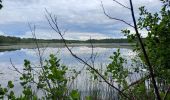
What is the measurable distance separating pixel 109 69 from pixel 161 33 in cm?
223

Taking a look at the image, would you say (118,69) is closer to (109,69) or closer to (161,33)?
(109,69)

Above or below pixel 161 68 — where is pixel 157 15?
above

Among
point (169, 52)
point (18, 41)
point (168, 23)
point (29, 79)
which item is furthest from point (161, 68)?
point (18, 41)

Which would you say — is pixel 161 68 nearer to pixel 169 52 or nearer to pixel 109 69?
pixel 169 52

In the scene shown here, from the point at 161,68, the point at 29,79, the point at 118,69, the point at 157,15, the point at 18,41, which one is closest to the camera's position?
the point at 29,79

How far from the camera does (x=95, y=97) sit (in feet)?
28.2

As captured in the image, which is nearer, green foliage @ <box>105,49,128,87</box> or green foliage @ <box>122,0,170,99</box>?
green foliage @ <box>122,0,170,99</box>

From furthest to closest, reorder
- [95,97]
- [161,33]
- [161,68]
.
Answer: [95,97], [161,33], [161,68]

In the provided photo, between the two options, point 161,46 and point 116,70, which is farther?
point 116,70

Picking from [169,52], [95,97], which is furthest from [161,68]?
[95,97]

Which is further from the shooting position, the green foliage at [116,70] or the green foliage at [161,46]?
the green foliage at [116,70]

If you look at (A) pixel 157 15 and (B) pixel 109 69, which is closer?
(A) pixel 157 15

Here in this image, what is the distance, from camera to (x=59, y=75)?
3.00 meters

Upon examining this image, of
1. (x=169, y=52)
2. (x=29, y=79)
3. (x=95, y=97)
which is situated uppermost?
(x=169, y=52)
